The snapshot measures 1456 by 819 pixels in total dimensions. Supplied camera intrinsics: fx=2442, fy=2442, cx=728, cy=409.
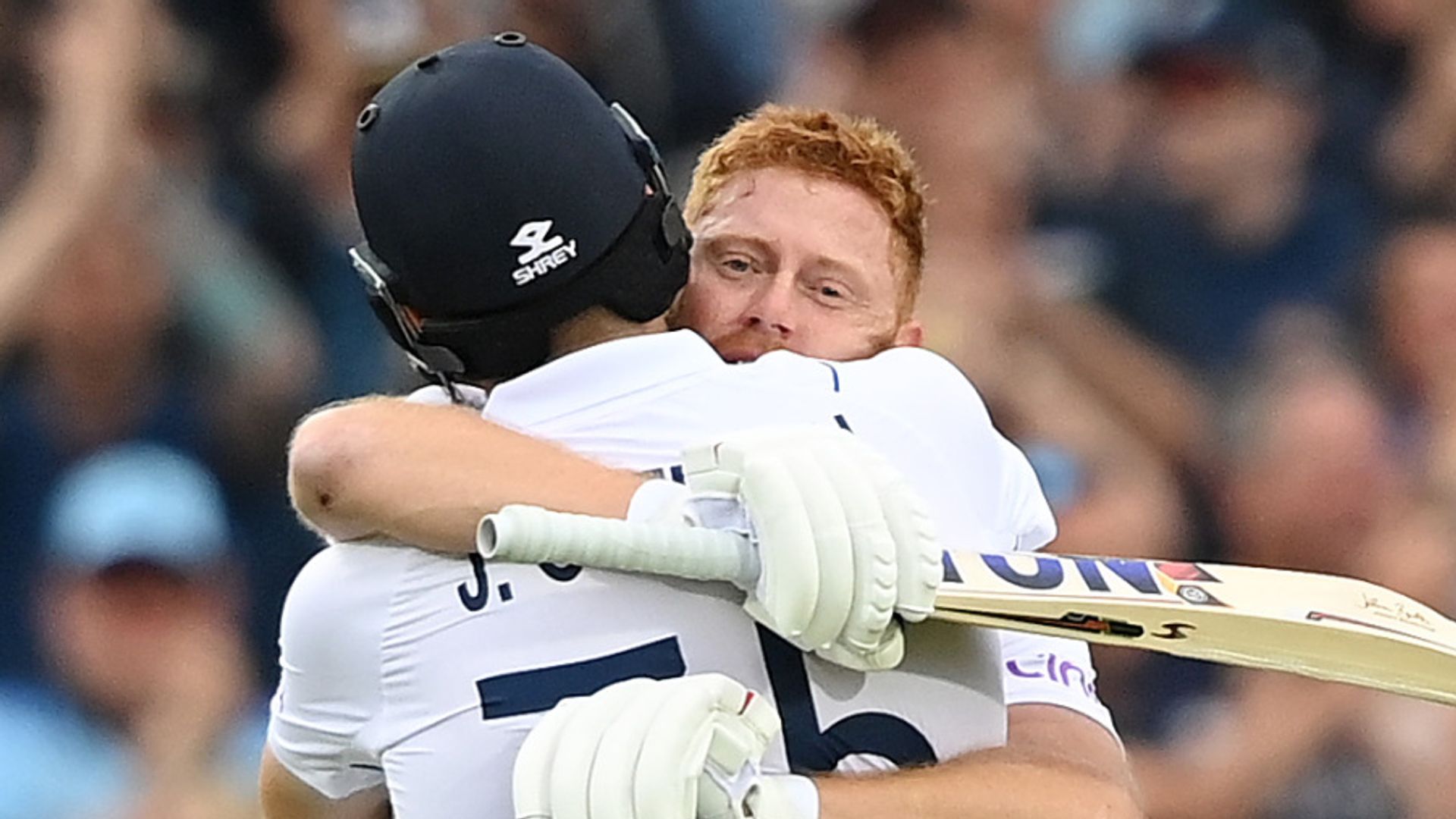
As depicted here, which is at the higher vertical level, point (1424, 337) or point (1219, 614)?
point (1219, 614)

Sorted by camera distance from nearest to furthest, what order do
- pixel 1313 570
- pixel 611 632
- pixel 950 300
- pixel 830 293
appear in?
pixel 611 632 < pixel 830 293 < pixel 1313 570 < pixel 950 300

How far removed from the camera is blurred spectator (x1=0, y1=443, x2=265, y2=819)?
368cm

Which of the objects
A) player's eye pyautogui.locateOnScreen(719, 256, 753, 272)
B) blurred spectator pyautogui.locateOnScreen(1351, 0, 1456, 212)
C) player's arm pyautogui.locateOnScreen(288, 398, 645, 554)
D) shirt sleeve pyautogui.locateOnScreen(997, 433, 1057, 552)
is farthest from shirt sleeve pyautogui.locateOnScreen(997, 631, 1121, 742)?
blurred spectator pyautogui.locateOnScreen(1351, 0, 1456, 212)

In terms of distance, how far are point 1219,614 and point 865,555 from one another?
32cm

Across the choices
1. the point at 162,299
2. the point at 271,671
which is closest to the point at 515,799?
the point at 271,671

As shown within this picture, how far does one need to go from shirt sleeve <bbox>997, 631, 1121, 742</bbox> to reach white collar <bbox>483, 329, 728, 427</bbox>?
1.46 ft

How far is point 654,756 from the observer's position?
154 centimetres

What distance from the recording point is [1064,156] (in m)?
4.14

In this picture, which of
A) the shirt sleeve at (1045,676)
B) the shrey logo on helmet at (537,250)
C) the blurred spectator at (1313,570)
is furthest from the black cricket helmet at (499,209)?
the blurred spectator at (1313,570)

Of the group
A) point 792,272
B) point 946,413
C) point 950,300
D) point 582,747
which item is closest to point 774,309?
point 792,272

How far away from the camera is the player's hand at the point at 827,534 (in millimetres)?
1589

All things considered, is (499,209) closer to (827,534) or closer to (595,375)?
(595,375)

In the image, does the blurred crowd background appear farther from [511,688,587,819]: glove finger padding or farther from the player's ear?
[511,688,587,819]: glove finger padding

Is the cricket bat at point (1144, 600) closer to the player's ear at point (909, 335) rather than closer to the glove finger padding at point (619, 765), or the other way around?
the glove finger padding at point (619, 765)
